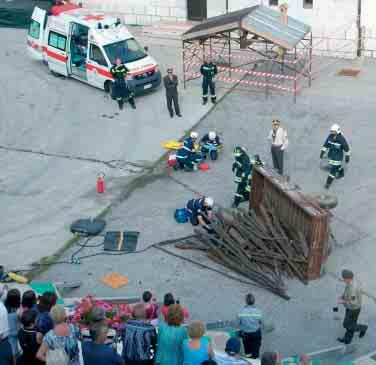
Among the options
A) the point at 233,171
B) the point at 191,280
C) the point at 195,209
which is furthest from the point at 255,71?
the point at 191,280

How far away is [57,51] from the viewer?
28.0 m

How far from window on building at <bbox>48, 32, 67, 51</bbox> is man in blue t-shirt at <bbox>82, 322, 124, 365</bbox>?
18531 millimetres

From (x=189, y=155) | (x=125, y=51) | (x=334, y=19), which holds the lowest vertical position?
(x=189, y=155)

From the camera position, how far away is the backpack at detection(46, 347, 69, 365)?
10.9 meters

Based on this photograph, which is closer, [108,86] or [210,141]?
[210,141]

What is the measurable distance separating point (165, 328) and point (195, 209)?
7.39m

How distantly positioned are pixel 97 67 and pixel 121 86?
1.65 meters

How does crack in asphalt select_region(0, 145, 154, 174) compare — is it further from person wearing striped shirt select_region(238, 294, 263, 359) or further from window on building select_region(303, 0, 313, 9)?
window on building select_region(303, 0, 313, 9)

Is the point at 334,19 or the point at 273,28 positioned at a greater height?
the point at 273,28

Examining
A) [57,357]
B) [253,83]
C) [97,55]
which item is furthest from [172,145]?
[57,357]

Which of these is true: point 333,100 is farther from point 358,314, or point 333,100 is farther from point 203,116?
point 358,314

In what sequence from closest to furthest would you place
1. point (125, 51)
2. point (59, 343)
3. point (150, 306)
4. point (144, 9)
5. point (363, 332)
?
point (59, 343) < point (150, 306) < point (363, 332) < point (125, 51) < point (144, 9)

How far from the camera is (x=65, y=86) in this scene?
28062 millimetres

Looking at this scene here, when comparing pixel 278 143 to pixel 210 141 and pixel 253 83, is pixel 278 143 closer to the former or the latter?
pixel 210 141
